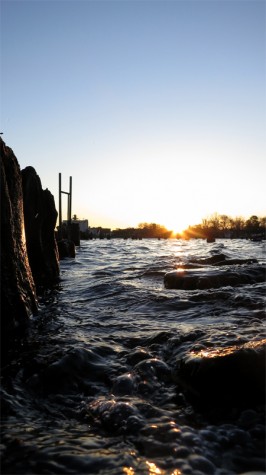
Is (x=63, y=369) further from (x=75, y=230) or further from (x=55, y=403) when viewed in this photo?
(x=75, y=230)

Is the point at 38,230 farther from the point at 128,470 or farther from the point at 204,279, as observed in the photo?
the point at 128,470

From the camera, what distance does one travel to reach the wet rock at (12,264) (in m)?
3.63

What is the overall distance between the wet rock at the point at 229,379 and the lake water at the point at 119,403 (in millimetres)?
93

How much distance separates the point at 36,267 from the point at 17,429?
6.95m

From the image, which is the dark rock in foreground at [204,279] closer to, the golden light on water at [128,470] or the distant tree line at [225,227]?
the golden light on water at [128,470]

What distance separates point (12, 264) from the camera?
398cm

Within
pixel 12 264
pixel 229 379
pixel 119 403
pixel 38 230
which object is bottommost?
pixel 119 403

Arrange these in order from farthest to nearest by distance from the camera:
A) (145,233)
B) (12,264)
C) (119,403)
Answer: (145,233), (12,264), (119,403)

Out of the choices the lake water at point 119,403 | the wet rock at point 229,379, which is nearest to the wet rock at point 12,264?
the lake water at point 119,403

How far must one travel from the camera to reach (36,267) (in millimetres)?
8477

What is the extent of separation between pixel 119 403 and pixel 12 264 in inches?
97.4

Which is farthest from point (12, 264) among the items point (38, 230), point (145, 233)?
point (145, 233)

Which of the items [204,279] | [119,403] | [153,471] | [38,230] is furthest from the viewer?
[38,230]

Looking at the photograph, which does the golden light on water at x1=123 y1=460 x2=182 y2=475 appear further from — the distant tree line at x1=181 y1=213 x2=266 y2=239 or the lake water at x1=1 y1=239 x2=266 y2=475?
the distant tree line at x1=181 y1=213 x2=266 y2=239
